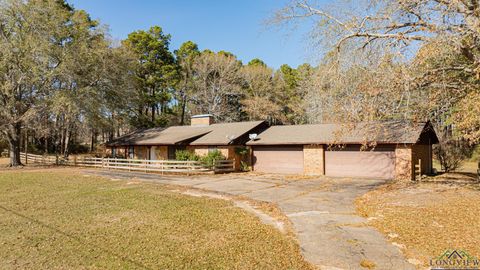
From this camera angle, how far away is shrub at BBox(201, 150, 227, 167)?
20188mm

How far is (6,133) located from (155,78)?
18.9 metres

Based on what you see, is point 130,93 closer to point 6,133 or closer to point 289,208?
point 6,133

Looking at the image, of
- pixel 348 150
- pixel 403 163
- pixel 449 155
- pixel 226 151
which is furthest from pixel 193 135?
pixel 449 155

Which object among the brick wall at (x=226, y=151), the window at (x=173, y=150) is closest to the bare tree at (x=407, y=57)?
the brick wall at (x=226, y=151)

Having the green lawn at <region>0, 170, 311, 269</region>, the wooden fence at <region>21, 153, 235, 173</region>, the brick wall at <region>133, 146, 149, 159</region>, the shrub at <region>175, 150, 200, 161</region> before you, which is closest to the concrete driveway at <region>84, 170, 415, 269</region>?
the green lawn at <region>0, 170, 311, 269</region>

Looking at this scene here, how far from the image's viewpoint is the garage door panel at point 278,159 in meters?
20.3

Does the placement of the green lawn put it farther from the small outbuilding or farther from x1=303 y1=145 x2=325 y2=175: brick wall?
x1=303 y1=145 x2=325 y2=175: brick wall

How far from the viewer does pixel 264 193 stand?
41.4 feet

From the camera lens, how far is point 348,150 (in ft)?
60.6

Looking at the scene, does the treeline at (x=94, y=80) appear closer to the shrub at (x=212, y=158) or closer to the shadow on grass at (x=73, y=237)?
the shrub at (x=212, y=158)

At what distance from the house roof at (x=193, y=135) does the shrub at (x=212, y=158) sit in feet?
2.78

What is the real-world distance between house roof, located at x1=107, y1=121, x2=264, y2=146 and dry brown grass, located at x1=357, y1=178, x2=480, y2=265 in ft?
39.0

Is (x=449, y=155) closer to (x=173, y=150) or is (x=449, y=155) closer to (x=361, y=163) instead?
(x=361, y=163)

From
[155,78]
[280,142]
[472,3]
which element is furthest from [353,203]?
[155,78]
